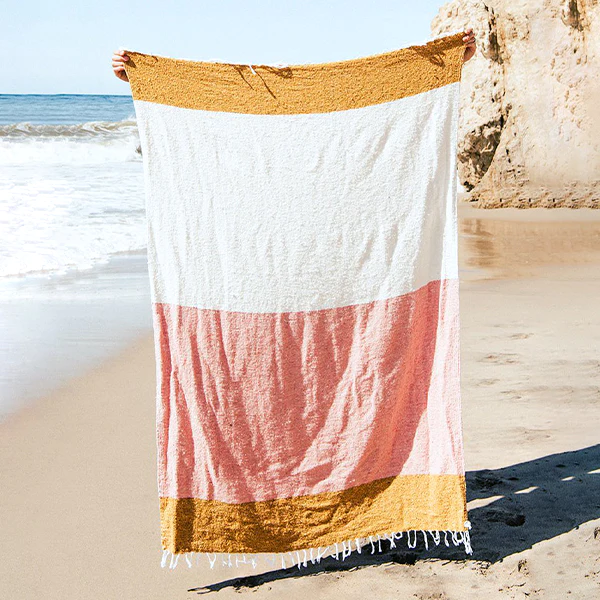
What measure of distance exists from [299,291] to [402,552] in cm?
108

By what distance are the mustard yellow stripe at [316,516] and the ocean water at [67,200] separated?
5.74 m

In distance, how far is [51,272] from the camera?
8.19m

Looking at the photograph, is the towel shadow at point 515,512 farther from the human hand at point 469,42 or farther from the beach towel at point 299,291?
the human hand at point 469,42

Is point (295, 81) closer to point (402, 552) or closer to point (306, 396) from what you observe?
point (306, 396)

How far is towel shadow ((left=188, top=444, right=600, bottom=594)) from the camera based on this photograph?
3.00m

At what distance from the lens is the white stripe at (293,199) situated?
2816mm

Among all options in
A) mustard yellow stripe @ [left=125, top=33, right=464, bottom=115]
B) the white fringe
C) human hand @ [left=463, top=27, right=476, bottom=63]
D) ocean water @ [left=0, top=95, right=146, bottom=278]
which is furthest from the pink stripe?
ocean water @ [left=0, top=95, right=146, bottom=278]

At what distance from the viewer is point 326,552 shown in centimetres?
312

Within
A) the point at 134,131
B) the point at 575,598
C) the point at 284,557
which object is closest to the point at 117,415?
the point at 284,557

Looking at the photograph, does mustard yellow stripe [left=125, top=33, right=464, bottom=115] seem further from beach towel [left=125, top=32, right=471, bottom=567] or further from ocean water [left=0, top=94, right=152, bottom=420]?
ocean water [left=0, top=94, right=152, bottom=420]

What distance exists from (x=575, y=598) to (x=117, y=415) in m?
2.66

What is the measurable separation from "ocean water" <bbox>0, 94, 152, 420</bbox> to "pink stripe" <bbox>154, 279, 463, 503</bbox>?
2.07 m

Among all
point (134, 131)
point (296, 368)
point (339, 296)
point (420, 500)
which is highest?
point (339, 296)

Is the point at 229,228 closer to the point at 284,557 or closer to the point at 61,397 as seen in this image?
the point at 284,557
